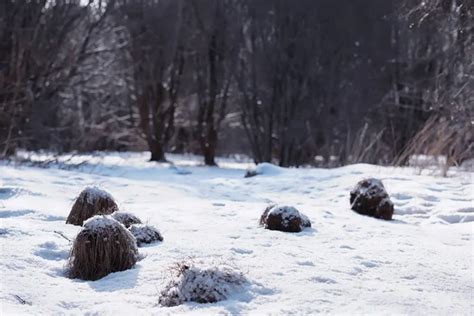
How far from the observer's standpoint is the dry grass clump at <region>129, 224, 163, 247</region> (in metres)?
4.02

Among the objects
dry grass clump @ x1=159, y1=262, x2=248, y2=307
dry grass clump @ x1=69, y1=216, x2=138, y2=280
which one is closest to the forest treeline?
dry grass clump @ x1=69, y1=216, x2=138, y2=280

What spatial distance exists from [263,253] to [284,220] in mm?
858

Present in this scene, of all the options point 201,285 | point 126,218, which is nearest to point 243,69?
point 126,218

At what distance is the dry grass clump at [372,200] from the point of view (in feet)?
18.9

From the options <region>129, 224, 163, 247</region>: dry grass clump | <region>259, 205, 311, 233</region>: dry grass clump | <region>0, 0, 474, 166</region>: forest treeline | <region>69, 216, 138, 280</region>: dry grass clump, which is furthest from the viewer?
<region>0, 0, 474, 166</region>: forest treeline

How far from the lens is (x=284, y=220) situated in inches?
185

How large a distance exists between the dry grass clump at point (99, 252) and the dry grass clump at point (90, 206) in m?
1.02

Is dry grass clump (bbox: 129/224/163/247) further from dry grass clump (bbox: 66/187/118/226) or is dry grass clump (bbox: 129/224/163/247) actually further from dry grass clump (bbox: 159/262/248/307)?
dry grass clump (bbox: 159/262/248/307)

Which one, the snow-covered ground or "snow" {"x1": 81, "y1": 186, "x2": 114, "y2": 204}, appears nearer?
the snow-covered ground

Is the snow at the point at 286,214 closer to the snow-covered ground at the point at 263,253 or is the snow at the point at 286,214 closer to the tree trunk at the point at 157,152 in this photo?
the snow-covered ground at the point at 263,253

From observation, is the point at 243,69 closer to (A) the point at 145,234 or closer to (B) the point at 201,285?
(A) the point at 145,234

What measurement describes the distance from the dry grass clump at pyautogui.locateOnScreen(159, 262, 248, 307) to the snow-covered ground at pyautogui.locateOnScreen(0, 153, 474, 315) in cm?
5

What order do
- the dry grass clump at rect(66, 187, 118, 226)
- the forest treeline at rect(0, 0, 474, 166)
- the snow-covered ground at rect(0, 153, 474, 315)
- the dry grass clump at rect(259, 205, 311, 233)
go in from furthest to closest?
1. the forest treeline at rect(0, 0, 474, 166)
2. the dry grass clump at rect(259, 205, 311, 233)
3. the dry grass clump at rect(66, 187, 118, 226)
4. the snow-covered ground at rect(0, 153, 474, 315)

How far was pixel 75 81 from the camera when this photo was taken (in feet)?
53.0
